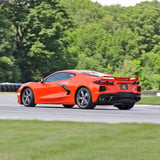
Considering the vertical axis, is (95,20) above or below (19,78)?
above

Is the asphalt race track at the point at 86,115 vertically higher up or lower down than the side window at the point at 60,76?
lower down

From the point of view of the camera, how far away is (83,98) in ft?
67.3

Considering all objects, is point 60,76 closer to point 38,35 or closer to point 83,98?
point 83,98

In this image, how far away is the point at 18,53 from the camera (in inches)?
2734

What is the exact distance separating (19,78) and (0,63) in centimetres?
321

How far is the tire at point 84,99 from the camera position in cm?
2036

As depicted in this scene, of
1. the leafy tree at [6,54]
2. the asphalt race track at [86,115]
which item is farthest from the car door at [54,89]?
the leafy tree at [6,54]

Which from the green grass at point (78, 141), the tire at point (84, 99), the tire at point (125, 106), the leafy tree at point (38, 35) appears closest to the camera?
the green grass at point (78, 141)

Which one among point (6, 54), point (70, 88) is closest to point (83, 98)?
point (70, 88)

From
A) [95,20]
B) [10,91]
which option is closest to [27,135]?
[10,91]

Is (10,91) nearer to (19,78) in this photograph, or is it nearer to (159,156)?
(19,78)

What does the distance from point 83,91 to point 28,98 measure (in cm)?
222

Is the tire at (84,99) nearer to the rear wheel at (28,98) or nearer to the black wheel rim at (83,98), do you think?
the black wheel rim at (83,98)

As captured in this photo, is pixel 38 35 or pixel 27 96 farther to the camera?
pixel 38 35
